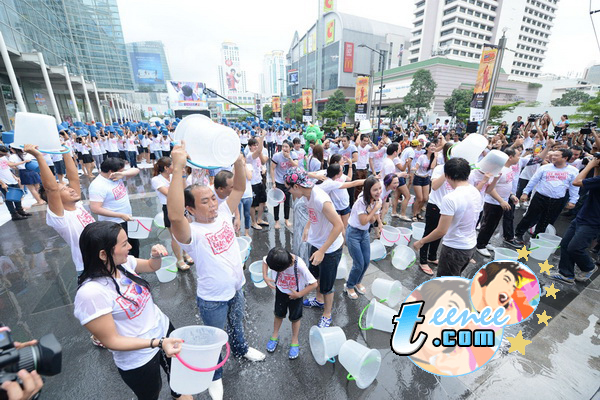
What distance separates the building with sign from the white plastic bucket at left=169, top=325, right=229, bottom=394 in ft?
229

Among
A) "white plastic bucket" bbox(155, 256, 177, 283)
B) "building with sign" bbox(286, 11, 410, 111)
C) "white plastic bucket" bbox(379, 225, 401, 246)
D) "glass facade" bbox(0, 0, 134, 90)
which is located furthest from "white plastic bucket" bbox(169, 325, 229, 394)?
"building with sign" bbox(286, 11, 410, 111)

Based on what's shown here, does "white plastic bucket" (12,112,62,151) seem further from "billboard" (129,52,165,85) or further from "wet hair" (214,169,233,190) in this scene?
"billboard" (129,52,165,85)

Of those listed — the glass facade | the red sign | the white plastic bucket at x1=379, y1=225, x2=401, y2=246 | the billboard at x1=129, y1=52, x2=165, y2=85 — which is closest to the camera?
the white plastic bucket at x1=379, y1=225, x2=401, y2=246

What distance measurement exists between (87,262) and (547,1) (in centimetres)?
10926

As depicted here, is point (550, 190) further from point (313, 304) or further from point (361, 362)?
point (361, 362)

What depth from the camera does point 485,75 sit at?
9.51 m

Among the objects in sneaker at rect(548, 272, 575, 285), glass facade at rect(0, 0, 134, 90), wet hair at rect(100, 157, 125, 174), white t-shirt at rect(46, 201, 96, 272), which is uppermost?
glass facade at rect(0, 0, 134, 90)

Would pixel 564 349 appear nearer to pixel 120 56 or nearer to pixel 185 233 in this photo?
pixel 185 233

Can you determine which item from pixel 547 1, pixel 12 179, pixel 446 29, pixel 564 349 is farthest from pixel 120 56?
pixel 547 1

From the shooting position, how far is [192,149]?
6.56 feet

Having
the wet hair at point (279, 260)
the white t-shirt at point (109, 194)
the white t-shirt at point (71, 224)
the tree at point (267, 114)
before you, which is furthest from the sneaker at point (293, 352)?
the tree at point (267, 114)

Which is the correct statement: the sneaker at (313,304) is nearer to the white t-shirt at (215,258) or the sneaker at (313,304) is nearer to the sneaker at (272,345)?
the sneaker at (272,345)

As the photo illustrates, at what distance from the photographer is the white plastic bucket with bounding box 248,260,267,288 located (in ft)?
11.9

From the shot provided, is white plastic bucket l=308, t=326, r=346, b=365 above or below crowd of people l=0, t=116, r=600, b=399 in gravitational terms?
below
